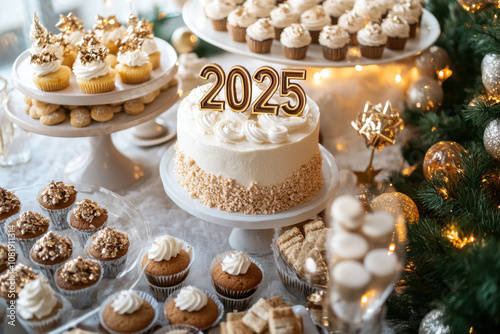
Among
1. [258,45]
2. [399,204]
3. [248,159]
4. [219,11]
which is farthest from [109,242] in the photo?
[219,11]

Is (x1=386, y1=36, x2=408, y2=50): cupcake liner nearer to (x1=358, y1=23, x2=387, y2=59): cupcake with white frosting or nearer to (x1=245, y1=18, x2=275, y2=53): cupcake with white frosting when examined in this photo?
(x1=358, y1=23, x2=387, y2=59): cupcake with white frosting

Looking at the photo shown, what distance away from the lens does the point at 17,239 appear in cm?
235

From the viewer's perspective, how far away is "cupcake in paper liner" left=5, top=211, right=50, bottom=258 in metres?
2.35

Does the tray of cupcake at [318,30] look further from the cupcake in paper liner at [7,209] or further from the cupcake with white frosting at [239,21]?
the cupcake in paper liner at [7,209]

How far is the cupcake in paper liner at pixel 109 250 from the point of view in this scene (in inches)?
88.5

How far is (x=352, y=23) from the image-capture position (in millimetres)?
3234

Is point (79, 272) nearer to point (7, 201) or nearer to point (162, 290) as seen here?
point (162, 290)

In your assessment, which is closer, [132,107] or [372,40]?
[132,107]

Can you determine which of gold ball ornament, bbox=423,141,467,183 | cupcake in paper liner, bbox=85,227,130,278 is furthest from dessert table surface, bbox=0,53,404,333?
gold ball ornament, bbox=423,141,467,183

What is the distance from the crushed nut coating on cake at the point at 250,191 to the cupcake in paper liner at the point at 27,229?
70 centimetres

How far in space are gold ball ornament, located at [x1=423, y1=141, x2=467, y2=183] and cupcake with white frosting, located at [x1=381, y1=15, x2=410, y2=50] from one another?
83 centimetres

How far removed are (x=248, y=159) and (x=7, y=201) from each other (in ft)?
3.85

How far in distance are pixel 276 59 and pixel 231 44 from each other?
14.3 inches

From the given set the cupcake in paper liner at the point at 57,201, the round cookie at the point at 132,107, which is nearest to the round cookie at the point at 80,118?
the round cookie at the point at 132,107
